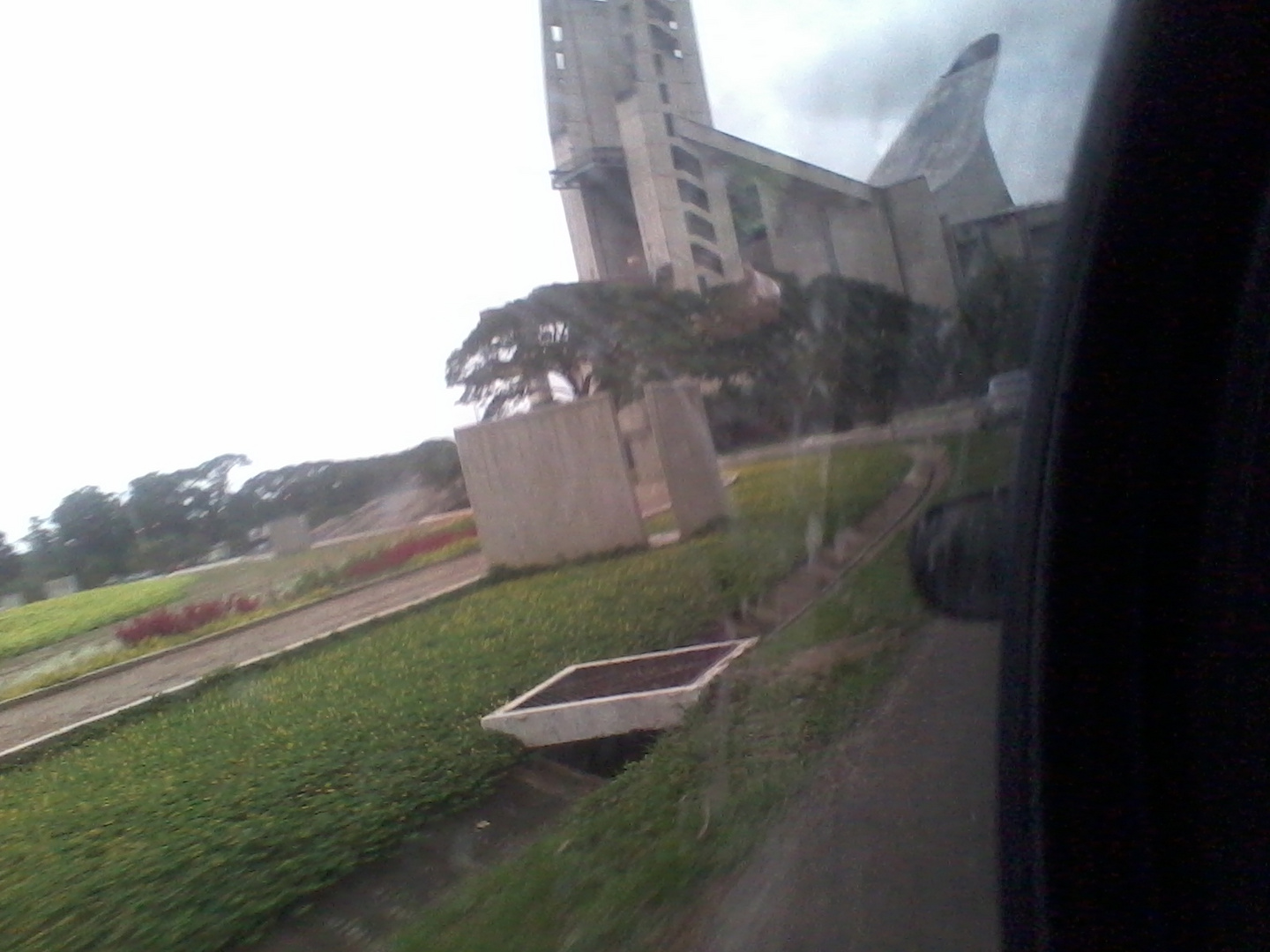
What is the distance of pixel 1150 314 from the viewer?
81.4 inches

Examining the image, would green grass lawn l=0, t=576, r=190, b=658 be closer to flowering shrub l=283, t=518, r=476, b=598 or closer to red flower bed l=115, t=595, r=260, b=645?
red flower bed l=115, t=595, r=260, b=645

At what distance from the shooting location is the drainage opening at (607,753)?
9.30 ft

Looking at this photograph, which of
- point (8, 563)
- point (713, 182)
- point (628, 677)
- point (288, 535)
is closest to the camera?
point (8, 563)

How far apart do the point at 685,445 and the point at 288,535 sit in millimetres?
894

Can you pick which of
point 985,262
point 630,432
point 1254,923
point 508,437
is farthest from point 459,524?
point 1254,923

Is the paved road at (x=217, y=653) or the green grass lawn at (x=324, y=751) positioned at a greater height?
the paved road at (x=217, y=653)

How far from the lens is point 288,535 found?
8.61 ft

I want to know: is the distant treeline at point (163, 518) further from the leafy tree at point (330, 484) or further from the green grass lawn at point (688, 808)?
the green grass lawn at point (688, 808)

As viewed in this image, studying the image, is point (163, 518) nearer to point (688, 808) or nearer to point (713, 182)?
point (688, 808)

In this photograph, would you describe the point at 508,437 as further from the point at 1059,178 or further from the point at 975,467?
the point at 1059,178

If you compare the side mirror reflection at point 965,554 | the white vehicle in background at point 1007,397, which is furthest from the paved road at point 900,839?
the white vehicle in background at point 1007,397

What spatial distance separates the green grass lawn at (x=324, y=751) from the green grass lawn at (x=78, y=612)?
0.20 meters

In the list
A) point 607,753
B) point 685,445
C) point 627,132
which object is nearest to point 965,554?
point 685,445

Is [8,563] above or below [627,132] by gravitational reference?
below
